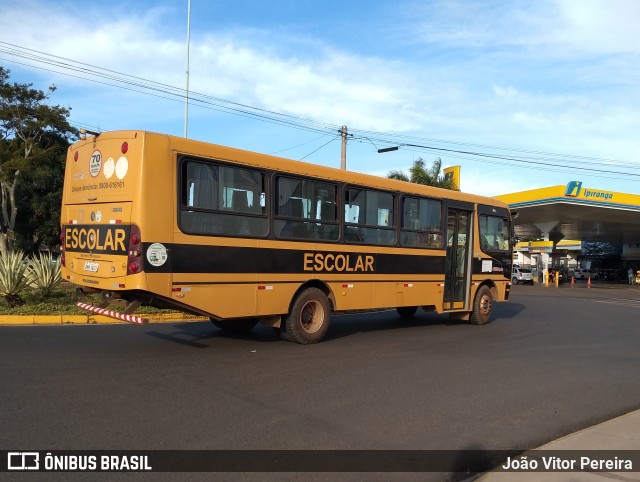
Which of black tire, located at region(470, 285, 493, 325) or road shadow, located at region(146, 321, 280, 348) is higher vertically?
black tire, located at region(470, 285, 493, 325)

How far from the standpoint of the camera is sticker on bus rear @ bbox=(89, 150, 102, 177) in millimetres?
8109

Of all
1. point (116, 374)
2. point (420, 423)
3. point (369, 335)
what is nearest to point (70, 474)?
point (116, 374)

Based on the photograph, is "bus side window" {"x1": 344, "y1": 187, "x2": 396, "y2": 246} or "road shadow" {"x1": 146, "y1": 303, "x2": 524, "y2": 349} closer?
"road shadow" {"x1": 146, "y1": 303, "x2": 524, "y2": 349}

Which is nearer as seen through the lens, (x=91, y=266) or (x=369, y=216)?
(x=91, y=266)

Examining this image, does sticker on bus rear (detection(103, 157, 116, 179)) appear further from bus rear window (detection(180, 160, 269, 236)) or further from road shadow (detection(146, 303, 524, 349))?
road shadow (detection(146, 303, 524, 349))

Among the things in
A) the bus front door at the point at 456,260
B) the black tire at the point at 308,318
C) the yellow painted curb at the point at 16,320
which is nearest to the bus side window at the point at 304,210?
the black tire at the point at 308,318

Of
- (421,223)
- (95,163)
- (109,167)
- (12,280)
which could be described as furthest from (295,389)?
(12,280)

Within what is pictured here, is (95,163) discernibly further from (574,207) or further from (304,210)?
(574,207)

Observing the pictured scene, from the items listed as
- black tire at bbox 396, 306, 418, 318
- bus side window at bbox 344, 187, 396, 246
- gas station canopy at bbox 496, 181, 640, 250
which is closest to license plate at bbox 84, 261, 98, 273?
bus side window at bbox 344, 187, 396, 246

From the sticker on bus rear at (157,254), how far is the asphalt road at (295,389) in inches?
57.1

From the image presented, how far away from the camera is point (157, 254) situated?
7359 millimetres

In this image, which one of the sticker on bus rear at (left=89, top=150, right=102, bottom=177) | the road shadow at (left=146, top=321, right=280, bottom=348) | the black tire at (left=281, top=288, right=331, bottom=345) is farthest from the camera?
the road shadow at (left=146, top=321, right=280, bottom=348)

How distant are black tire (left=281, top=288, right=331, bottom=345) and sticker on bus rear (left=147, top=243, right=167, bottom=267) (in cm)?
265

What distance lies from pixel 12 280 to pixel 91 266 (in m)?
5.09
